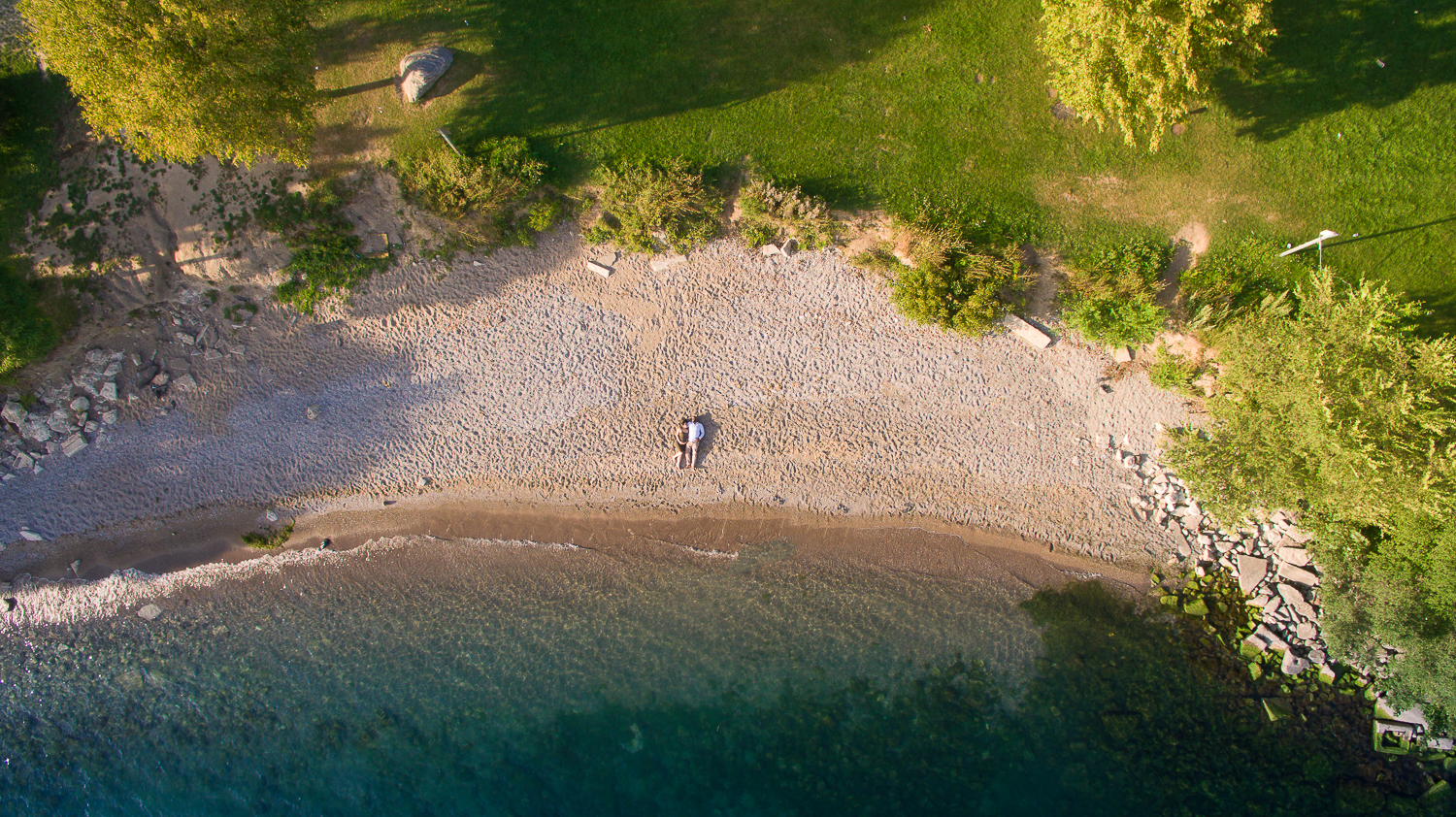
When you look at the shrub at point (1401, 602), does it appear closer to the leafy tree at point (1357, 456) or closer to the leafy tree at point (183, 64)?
the leafy tree at point (1357, 456)

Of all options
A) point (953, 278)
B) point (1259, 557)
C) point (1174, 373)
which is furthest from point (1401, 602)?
point (953, 278)

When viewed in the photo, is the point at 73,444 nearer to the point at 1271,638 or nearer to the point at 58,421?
the point at 58,421

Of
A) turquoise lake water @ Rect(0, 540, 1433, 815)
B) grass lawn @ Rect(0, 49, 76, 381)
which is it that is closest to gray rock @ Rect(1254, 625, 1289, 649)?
turquoise lake water @ Rect(0, 540, 1433, 815)

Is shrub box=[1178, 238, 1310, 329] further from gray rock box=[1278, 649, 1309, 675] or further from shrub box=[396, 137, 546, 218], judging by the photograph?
shrub box=[396, 137, 546, 218]

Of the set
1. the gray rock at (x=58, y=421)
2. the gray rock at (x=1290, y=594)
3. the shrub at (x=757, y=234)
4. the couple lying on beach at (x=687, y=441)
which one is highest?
the shrub at (x=757, y=234)

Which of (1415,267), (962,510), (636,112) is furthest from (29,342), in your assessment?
(1415,267)

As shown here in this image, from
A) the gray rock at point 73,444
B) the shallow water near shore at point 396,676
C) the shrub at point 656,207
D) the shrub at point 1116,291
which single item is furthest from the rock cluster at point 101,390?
the shrub at point 1116,291
